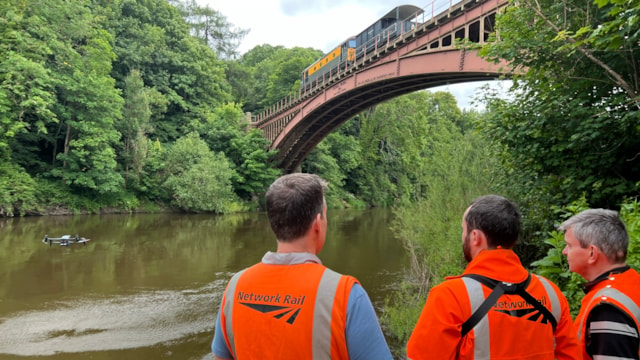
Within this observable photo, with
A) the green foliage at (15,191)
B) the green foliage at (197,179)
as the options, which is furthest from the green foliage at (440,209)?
the green foliage at (15,191)

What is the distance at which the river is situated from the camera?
6.34 metres

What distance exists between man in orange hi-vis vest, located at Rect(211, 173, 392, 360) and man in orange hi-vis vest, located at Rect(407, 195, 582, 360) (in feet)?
1.26

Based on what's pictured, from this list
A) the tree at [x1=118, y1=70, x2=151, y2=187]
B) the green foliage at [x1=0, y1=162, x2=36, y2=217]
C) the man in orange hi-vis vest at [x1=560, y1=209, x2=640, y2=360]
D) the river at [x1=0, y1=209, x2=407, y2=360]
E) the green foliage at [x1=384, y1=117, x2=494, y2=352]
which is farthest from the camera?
the tree at [x1=118, y1=70, x2=151, y2=187]

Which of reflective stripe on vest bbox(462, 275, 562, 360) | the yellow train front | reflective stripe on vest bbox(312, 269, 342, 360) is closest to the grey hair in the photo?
reflective stripe on vest bbox(462, 275, 562, 360)

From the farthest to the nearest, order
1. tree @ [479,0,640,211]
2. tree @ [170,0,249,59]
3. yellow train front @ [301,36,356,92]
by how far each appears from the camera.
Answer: tree @ [170,0,249,59] → yellow train front @ [301,36,356,92] → tree @ [479,0,640,211]

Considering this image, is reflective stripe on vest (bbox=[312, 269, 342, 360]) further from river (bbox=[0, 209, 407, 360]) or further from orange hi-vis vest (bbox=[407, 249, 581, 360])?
river (bbox=[0, 209, 407, 360])

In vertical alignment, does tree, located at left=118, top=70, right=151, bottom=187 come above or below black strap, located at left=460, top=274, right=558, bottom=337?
above

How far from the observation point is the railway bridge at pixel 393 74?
491 inches

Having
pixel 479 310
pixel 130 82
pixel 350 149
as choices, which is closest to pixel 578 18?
pixel 479 310

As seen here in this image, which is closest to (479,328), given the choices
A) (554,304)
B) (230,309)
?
(554,304)

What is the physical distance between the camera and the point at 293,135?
29922 millimetres

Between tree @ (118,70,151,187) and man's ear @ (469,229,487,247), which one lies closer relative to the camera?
man's ear @ (469,229,487,247)

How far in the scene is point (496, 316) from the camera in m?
1.51

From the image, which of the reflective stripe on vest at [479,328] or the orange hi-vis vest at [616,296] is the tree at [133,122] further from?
the orange hi-vis vest at [616,296]
